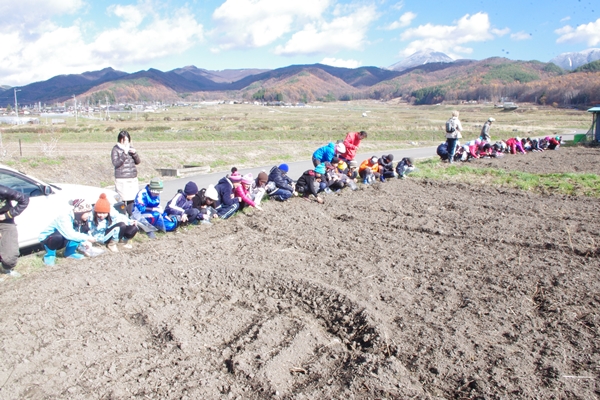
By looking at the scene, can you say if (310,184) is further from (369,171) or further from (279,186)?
(369,171)

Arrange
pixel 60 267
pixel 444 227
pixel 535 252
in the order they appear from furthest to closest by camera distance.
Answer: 1. pixel 444 227
2. pixel 535 252
3. pixel 60 267

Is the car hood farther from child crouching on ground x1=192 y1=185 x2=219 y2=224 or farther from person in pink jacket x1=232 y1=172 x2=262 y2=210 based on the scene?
person in pink jacket x1=232 y1=172 x2=262 y2=210

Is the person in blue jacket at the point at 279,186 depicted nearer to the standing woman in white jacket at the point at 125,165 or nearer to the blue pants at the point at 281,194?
the blue pants at the point at 281,194

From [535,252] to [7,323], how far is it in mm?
6802

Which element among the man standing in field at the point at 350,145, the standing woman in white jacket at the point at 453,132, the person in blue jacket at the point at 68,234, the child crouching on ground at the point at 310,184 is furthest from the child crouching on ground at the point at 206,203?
the standing woman in white jacket at the point at 453,132

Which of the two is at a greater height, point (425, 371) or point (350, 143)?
point (350, 143)

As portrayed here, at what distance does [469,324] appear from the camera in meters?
4.55

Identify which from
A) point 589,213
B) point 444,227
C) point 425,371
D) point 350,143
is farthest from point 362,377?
→ point 350,143

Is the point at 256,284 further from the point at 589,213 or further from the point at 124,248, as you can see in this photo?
the point at 589,213

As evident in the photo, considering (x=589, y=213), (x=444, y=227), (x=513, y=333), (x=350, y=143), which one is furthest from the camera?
(x=350, y=143)

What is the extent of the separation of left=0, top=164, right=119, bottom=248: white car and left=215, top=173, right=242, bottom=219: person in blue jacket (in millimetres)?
2617

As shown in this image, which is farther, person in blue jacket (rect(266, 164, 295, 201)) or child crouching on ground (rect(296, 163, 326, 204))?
child crouching on ground (rect(296, 163, 326, 204))

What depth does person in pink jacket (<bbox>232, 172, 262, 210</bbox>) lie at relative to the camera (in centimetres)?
930

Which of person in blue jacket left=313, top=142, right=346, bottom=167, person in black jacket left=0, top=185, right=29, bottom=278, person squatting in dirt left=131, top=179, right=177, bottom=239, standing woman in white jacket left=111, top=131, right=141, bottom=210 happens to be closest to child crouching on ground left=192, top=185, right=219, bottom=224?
person squatting in dirt left=131, top=179, right=177, bottom=239
